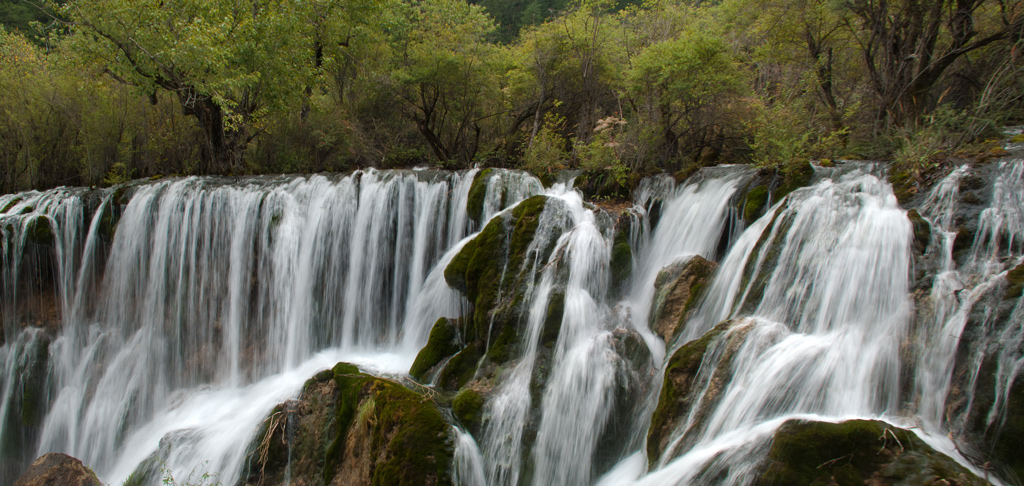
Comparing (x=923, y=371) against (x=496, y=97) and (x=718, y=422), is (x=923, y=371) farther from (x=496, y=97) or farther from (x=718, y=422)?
(x=496, y=97)

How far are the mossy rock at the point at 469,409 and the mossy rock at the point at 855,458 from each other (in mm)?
3285

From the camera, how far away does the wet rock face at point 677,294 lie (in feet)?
22.0

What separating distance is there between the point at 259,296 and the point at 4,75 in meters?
11.2

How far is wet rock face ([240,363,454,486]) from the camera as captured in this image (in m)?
5.20

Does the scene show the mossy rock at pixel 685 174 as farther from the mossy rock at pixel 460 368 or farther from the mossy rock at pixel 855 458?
the mossy rock at pixel 855 458

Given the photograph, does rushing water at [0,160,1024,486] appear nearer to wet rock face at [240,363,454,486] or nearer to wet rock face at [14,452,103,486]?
wet rock face at [240,363,454,486]

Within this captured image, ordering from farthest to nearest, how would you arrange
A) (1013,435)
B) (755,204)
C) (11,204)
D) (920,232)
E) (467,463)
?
(11,204)
(755,204)
(467,463)
(920,232)
(1013,435)

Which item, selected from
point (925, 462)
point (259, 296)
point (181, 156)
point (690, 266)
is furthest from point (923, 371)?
point (181, 156)

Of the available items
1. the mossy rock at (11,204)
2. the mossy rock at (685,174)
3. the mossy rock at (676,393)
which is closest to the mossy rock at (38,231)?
the mossy rock at (11,204)

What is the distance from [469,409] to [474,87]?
10.5 metres

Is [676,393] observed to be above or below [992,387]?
below

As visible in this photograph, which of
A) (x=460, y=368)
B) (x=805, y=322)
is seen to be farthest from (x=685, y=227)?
→ (x=460, y=368)

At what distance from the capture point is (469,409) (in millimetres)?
6133

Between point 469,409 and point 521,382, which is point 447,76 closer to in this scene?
point 521,382
